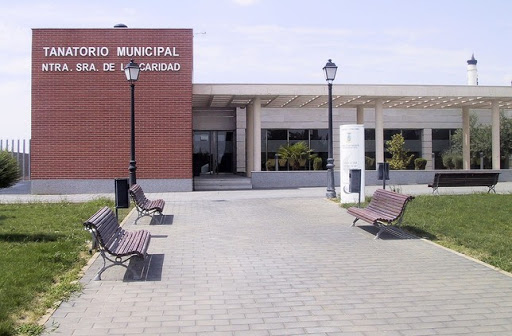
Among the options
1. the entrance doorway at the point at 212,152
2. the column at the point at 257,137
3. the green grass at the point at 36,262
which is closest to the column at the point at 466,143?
the column at the point at 257,137

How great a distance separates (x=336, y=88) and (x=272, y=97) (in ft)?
9.59

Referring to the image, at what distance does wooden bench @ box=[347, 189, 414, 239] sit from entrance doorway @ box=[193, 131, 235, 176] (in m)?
20.3

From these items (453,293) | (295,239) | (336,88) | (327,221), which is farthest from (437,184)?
(453,293)

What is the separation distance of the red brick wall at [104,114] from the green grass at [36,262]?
7.98m

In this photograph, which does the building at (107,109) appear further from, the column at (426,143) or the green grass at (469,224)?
the column at (426,143)

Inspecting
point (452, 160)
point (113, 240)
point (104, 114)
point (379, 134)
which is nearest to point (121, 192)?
point (113, 240)

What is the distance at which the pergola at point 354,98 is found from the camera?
79.4 feet

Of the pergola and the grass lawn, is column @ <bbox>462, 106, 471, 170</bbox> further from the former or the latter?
the grass lawn

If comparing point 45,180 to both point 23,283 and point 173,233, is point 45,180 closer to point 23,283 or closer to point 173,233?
point 173,233

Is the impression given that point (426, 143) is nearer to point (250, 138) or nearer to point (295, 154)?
point (295, 154)

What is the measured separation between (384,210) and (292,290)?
4.75 m

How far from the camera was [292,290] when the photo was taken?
6551 mm

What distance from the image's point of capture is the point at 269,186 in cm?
2438

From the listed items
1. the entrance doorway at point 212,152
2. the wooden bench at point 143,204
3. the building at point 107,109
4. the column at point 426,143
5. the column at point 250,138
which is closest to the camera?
the wooden bench at point 143,204
